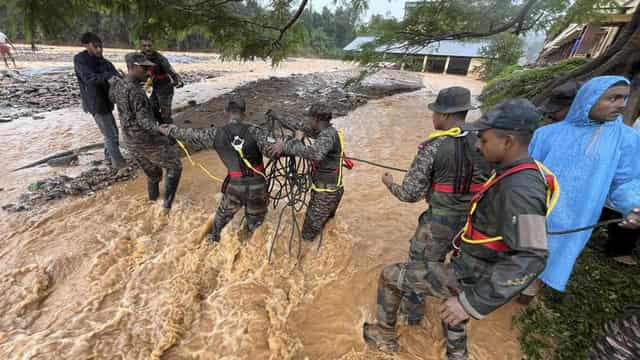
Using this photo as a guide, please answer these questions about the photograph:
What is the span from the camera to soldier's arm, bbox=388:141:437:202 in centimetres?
225

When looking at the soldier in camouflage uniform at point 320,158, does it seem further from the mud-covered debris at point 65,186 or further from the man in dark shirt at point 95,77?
the mud-covered debris at point 65,186

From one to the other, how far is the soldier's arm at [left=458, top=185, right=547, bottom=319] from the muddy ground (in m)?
5.66

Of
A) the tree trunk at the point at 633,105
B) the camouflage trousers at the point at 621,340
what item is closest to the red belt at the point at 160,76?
the camouflage trousers at the point at 621,340

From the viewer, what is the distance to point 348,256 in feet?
12.6

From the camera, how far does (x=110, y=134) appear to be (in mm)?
4902

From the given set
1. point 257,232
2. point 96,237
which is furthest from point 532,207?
point 96,237

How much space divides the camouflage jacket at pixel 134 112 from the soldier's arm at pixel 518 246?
369cm

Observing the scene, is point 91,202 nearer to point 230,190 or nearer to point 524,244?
point 230,190

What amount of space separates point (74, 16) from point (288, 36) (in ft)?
12.5

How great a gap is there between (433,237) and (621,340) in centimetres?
126

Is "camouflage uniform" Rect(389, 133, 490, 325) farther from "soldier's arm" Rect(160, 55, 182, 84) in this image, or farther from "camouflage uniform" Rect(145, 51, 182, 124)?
"soldier's arm" Rect(160, 55, 182, 84)

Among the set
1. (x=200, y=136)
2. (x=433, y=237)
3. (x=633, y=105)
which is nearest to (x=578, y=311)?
(x=433, y=237)

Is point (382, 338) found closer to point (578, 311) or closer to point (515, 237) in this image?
point (515, 237)

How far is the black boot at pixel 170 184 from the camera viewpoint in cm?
424
